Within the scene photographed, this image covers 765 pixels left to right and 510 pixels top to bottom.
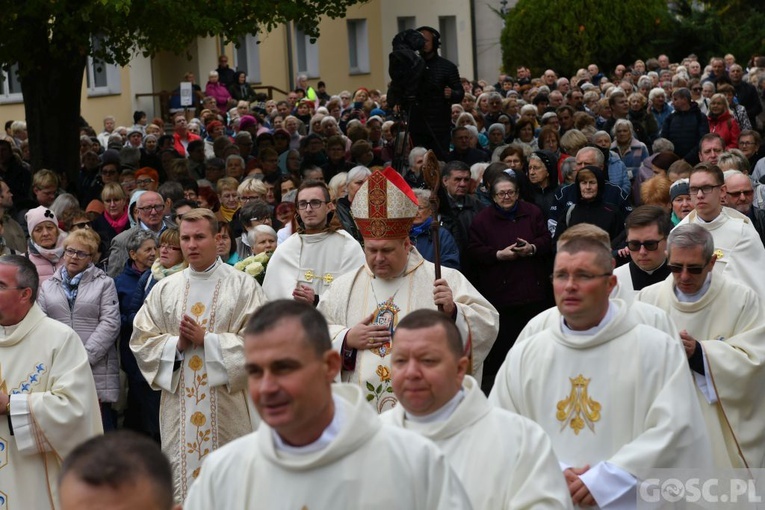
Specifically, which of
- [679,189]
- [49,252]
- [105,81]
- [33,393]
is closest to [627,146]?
[679,189]

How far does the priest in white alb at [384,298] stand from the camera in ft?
24.7

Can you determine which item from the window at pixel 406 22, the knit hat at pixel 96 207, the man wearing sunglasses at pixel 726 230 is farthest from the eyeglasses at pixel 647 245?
the window at pixel 406 22

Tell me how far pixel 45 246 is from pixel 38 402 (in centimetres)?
319

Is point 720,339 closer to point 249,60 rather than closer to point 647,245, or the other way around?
point 647,245

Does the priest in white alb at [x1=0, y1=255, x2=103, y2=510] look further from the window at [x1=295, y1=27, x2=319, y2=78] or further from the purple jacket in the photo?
the window at [x1=295, y1=27, x2=319, y2=78]

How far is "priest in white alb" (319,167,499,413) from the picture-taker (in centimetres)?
753

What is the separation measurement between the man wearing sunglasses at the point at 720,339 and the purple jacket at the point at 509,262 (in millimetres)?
3332

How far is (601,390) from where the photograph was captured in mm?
5859

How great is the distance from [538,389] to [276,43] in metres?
31.4

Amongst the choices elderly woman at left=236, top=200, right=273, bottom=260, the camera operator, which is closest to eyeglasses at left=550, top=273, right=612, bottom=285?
elderly woman at left=236, top=200, right=273, bottom=260

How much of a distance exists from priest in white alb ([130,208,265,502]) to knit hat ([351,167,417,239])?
933 mm

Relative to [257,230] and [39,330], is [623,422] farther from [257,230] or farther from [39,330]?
[257,230]

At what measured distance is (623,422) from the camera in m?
5.82

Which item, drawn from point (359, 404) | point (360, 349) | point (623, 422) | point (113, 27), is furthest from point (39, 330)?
point (113, 27)
